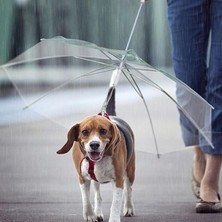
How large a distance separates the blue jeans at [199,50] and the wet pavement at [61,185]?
47 cm

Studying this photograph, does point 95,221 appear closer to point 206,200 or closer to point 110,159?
point 110,159

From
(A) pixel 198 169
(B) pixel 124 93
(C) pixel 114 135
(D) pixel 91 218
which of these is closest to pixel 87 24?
(A) pixel 198 169

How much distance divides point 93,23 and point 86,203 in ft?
50.0

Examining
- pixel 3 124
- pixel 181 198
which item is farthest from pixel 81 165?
pixel 3 124

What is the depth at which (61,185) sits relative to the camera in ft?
23.3

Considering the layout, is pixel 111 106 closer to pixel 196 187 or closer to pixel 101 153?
pixel 101 153

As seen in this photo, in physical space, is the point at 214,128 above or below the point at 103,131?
below

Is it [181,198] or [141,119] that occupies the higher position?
[141,119]

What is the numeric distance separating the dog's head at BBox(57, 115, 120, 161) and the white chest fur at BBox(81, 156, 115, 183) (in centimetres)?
11

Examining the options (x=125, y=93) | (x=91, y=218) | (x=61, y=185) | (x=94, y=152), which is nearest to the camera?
(x=94, y=152)

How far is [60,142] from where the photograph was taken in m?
8.95

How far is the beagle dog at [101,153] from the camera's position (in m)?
5.09

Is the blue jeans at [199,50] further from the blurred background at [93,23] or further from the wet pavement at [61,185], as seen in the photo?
the blurred background at [93,23]

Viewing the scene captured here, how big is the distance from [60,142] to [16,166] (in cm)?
91
